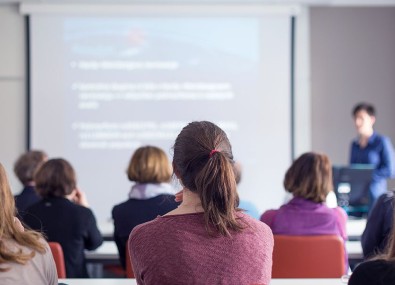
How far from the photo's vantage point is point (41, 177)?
3.56 metres

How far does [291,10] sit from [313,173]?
335 cm

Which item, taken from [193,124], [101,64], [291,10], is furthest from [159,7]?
[193,124]

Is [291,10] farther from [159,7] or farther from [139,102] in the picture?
[139,102]

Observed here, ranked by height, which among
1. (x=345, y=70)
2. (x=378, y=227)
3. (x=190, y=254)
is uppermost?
(x=345, y=70)

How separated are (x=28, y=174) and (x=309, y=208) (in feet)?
6.51

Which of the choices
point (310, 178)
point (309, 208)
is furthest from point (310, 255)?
point (310, 178)

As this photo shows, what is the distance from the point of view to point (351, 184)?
480 centimetres

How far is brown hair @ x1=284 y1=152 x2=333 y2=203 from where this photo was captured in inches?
130

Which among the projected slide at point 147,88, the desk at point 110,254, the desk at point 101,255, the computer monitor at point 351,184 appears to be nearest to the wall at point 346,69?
the projected slide at point 147,88

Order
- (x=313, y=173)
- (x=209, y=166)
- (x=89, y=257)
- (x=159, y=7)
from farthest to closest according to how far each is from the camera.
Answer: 1. (x=159, y=7)
2. (x=89, y=257)
3. (x=313, y=173)
4. (x=209, y=166)

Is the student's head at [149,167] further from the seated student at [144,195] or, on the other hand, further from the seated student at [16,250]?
the seated student at [16,250]

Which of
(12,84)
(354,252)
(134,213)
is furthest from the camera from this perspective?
(12,84)

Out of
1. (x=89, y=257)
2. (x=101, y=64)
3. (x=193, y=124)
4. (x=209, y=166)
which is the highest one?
(x=101, y=64)

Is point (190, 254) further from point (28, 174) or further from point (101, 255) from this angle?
point (28, 174)
